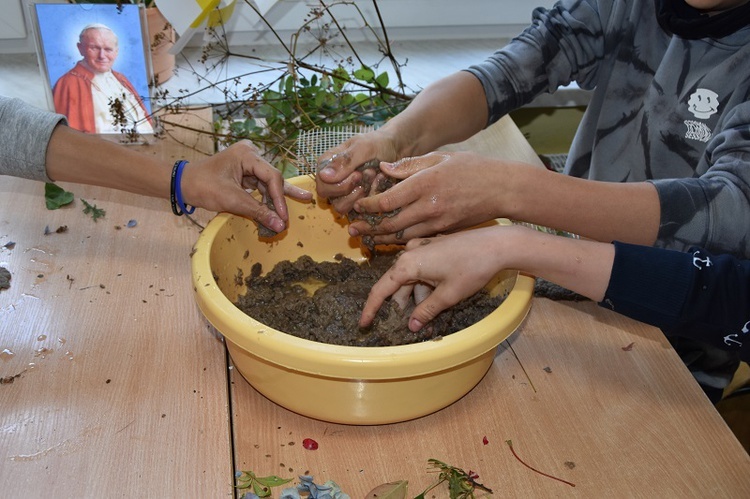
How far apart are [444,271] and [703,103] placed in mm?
642

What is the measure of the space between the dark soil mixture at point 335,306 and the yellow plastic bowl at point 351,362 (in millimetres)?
74

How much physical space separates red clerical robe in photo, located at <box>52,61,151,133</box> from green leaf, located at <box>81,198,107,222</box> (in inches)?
12.1

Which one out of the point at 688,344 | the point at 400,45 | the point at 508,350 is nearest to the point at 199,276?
the point at 508,350

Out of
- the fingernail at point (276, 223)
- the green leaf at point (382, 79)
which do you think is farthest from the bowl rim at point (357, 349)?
the green leaf at point (382, 79)

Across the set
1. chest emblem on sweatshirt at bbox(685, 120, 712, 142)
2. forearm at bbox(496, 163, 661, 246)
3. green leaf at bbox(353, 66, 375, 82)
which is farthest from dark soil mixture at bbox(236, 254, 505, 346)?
green leaf at bbox(353, 66, 375, 82)

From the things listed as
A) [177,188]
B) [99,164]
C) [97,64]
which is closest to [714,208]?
[177,188]

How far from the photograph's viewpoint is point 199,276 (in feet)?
3.20

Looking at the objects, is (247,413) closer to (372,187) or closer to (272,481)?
(272,481)

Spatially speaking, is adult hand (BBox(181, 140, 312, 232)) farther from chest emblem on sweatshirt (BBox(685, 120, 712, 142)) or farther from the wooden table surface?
chest emblem on sweatshirt (BBox(685, 120, 712, 142))

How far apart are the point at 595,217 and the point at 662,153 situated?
1.26ft

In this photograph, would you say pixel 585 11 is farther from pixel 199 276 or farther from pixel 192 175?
pixel 199 276

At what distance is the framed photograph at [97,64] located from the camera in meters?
1.52

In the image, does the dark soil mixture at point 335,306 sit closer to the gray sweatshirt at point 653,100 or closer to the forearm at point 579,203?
the forearm at point 579,203

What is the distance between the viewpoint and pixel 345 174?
1.13m
